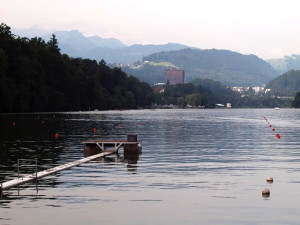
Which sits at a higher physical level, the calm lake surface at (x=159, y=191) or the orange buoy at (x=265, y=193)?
the orange buoy at (x=265, y=193)

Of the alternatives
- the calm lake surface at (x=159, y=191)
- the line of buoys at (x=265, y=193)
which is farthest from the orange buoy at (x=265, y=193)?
the calm lake surface at (x=159, y=191)

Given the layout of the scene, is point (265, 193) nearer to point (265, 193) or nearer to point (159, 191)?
point (265, 193)

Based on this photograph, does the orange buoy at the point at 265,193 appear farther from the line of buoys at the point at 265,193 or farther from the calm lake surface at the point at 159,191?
the calm lake surface at the point at 159,191

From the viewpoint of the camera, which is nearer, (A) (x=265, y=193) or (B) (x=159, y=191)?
(A) (x=265, y=193)

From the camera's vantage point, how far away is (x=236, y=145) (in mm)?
Result: 69375

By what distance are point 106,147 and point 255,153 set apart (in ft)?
51.5

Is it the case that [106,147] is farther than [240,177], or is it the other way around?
[106,147]

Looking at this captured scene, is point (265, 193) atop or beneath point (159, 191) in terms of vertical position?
atop

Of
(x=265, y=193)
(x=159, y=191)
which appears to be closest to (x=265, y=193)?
(x=265, y=193)

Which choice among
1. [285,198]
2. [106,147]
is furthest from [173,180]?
[106,147]

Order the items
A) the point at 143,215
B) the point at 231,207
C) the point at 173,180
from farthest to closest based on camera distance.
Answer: the point at 173,180
the point at 231,207
the point at 143,215

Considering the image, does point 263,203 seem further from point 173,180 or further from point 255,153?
point 255,153

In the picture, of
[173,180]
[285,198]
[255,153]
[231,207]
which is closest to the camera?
[231,207]

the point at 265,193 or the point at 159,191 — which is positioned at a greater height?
the point at 265,193
